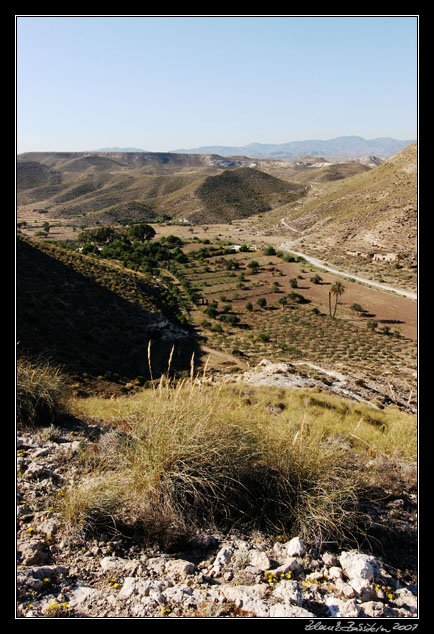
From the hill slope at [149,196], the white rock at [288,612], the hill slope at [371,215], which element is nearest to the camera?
the white rock at [288,612]

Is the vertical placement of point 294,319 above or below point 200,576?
above

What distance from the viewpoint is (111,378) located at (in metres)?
19.1

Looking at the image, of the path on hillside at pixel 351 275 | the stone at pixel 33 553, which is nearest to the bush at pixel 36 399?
the stone at pixel 33 553

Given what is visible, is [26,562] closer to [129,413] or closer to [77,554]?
→ [77,554]

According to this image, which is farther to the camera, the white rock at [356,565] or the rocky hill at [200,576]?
the white rock at [356,565]

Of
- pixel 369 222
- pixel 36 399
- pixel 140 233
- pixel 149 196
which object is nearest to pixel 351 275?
pixel 369 222

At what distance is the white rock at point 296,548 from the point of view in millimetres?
3463

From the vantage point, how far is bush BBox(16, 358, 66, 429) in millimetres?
6180

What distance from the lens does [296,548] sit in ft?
11.4

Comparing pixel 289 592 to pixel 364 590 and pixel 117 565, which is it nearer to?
pixel 364 590

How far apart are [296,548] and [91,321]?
81.7 feet

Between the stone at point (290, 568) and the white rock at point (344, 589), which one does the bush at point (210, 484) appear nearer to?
the stone at point (290, 568)

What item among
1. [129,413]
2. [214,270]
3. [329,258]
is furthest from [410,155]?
[129,413]

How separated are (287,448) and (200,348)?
85.0ft
